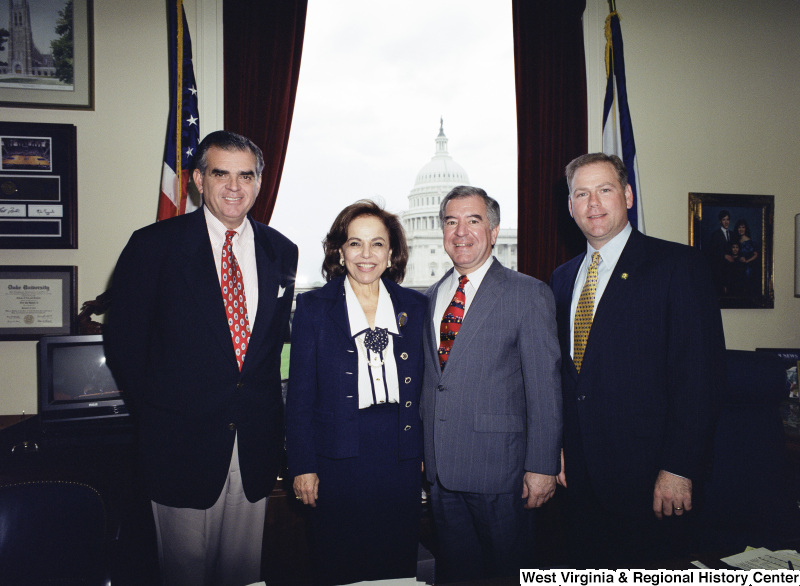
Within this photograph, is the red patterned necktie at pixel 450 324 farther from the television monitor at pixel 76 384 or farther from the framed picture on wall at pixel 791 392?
the framed picture on wall at pixel 791 392

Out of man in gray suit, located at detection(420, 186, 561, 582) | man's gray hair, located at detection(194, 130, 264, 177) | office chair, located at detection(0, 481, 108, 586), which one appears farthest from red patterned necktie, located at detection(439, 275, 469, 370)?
office chair, located at detection(0, 481, 108, 586)

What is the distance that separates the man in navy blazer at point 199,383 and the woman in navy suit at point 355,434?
0.14 m

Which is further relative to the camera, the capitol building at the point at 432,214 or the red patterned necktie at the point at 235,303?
the capitol building at the point at 432,214

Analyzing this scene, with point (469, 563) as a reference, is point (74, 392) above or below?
above

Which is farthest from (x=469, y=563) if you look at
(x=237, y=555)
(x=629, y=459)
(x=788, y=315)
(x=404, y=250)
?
(x=788, y=315)

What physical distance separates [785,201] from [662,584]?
3.57 m

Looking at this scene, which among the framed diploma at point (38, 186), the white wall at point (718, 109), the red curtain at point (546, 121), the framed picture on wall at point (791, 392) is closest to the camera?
the framed diploma at point (38, 186)

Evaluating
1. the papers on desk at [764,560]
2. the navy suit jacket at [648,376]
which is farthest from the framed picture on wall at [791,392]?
the papers on desk at [764,560]

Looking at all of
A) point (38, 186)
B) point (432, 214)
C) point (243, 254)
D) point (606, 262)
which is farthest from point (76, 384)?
point (606, 262)

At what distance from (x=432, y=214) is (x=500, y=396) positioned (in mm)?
1966

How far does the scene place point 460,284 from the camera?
1.82 meters

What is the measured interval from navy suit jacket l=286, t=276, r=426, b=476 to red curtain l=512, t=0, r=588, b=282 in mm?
1610

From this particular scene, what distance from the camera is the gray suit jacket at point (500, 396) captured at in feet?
5.27

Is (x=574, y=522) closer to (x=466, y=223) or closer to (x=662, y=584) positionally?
(x=662, y=584)
